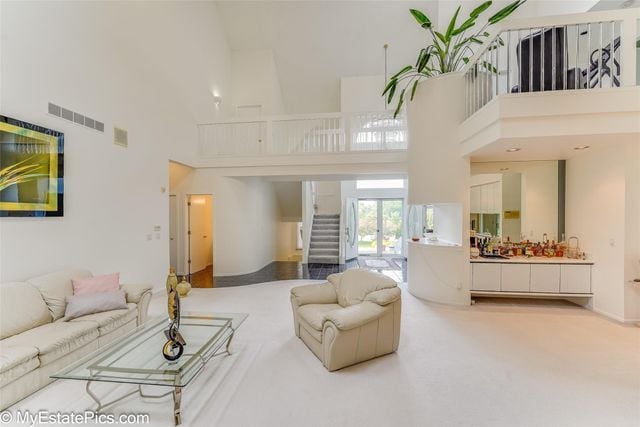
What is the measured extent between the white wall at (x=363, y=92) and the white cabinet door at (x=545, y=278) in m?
6.17

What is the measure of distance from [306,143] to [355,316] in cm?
450

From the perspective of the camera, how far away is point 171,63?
527cm

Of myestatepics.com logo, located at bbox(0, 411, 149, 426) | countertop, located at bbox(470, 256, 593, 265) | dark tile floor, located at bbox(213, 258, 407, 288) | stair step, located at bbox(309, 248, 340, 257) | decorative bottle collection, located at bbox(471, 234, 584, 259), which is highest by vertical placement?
decorative bottle collection, located at bbox(471, 234, 584, 259)

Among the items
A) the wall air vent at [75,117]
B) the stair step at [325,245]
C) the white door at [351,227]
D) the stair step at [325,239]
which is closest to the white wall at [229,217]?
the stair step at [325,245]

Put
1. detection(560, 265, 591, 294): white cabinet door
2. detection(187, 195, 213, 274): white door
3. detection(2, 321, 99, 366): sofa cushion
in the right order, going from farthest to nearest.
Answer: detection(187, 195, 213, 274): white door
detection(560, 265, 591, 294): white cabinet door
detection(2, 321, 99, 366): sofa cushion

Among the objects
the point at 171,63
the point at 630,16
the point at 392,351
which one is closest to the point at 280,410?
the point at 392,351

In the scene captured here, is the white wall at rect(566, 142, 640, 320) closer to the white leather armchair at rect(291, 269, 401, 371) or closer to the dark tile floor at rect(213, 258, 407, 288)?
the dark tile floor at rect(213, 258, 407, 288)

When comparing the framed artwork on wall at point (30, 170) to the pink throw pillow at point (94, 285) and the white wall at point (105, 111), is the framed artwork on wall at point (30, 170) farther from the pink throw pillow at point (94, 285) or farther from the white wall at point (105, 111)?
the pink throw pillow at point (94, 285)

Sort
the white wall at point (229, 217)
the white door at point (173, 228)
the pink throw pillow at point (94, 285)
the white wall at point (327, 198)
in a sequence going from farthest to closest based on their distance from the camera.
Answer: the white wall at point (327, 198)
the white door at point (173, 228)
the white wall at point (229, 217)
the pink throw pillow at point (94, 285)

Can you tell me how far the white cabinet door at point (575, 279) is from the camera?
4.00 metres

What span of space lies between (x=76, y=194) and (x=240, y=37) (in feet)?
21.2

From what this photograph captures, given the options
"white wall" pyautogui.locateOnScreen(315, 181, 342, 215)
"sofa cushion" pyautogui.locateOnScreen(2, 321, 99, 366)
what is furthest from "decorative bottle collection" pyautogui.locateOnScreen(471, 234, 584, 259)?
"white wall" pyautogui.locateOnScreen(315, 181, 342, 215)

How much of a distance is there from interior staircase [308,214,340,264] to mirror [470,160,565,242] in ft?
13.3

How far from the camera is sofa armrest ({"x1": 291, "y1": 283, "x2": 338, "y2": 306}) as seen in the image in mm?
3164
